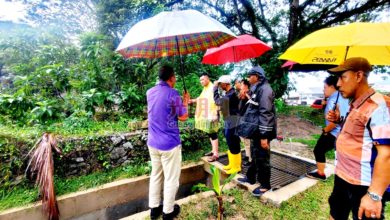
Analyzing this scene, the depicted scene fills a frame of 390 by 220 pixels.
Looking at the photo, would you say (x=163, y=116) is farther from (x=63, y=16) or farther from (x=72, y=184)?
(x=63, y=16)

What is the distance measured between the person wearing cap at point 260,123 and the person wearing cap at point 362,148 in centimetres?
103

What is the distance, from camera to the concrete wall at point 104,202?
331 centimetres

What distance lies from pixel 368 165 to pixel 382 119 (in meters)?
0.41

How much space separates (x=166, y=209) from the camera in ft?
9.29

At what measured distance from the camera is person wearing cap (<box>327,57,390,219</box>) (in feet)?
4.94

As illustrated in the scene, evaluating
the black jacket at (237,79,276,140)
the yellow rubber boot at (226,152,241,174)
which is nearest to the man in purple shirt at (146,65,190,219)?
the black jacket at (237,79,276,140)

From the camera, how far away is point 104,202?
3814mm

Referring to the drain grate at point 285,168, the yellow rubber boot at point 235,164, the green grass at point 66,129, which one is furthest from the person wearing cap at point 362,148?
the green grass at point 66,129

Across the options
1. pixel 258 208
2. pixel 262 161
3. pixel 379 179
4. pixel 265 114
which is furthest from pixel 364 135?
pixel 258 208

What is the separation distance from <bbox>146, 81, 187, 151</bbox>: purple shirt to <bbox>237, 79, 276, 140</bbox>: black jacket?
109 centimetres

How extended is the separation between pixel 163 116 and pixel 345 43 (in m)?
2.15

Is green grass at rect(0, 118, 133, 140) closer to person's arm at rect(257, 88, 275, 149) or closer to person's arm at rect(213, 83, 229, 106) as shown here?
person's arm at rect(213, 83, 229, 106)

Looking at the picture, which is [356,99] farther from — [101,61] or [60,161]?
[101,61]

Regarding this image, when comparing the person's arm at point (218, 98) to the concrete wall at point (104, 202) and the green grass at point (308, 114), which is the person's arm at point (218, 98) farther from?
the green grass at point (308, 114)
